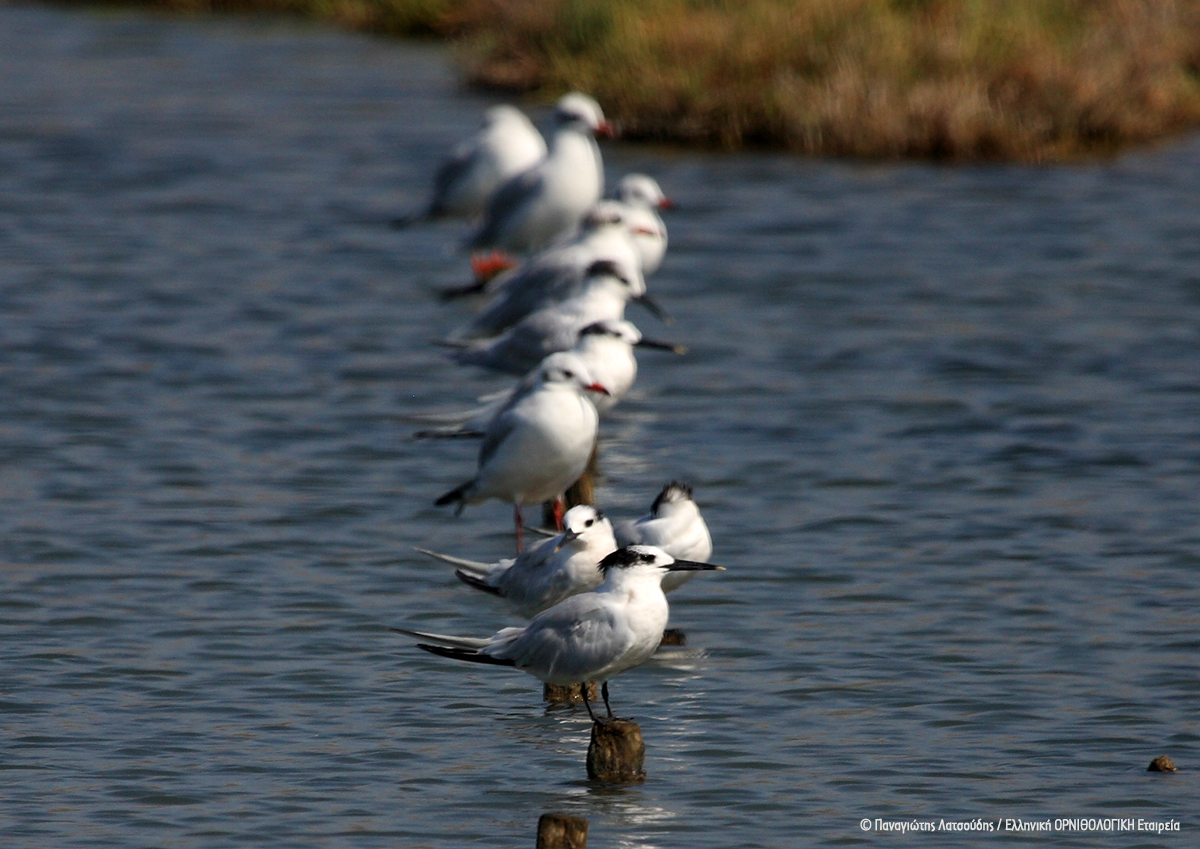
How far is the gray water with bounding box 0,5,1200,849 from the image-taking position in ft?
26.4

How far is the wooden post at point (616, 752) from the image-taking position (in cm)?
767

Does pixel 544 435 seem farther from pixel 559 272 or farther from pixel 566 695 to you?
pixel 559 272

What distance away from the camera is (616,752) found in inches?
305

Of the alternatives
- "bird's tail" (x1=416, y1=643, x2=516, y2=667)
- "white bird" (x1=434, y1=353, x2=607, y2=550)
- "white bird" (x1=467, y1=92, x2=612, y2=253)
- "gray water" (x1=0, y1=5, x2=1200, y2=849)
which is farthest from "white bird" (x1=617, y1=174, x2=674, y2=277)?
"bird's tail" (x1=416, y1=643, x2=516, y2=667)

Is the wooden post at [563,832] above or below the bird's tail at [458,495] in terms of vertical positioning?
below

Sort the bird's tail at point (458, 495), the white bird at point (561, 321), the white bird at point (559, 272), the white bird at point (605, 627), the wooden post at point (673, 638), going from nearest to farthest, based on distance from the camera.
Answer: the white bird at point (605, 627) → the wooden post at point (673, 638) → the bird's tail at point (458, 495) → the white bird at point (561, 321) → the white bird at point (559, 272)

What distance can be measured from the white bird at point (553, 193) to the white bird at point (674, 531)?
295 inches

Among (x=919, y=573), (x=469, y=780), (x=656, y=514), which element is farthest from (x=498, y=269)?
(x=469, y=780)

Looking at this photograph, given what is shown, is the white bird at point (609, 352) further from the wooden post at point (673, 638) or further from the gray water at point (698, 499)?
the wooden post at point (673, 638)

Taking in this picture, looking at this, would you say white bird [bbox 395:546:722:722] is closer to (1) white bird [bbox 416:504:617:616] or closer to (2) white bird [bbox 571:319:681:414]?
(1) white bird [bbox 416:504:617:616]

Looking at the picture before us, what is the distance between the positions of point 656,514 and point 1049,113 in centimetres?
1617

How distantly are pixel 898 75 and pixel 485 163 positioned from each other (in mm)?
7040

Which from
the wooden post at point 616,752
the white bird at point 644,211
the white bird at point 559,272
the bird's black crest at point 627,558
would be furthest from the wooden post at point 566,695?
the white bird at point 644,211

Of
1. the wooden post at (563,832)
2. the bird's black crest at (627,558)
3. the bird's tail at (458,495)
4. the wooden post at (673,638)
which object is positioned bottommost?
the wooden post at (673,638)
